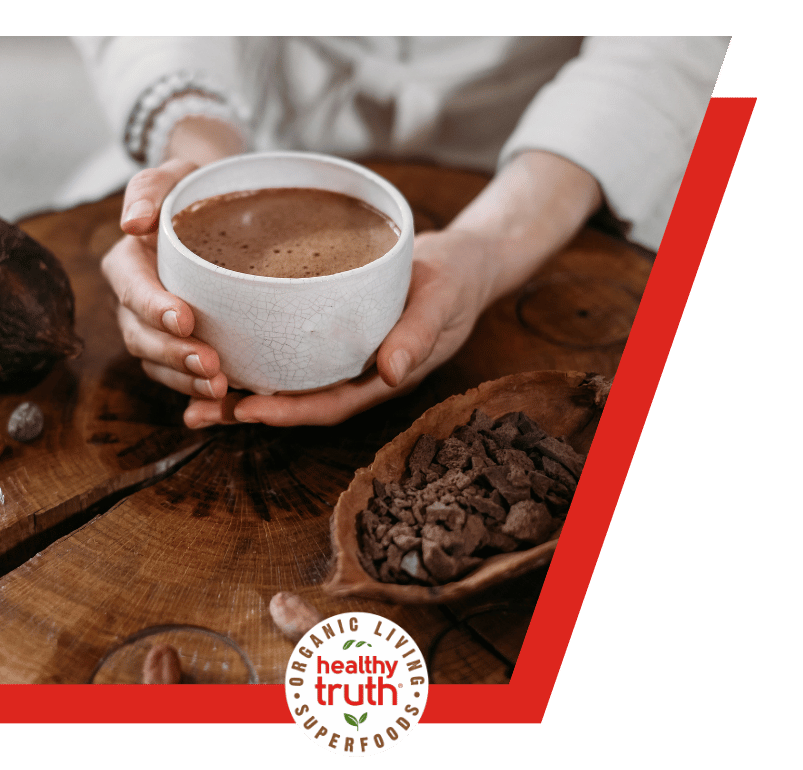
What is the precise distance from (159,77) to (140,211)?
1.37 ft

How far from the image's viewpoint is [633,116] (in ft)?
2.91

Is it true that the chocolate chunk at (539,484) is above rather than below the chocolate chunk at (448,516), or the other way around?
above

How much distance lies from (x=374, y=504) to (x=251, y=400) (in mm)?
180

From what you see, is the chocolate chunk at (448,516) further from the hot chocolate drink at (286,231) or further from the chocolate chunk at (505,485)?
the hot chocolate drink at (286,231)

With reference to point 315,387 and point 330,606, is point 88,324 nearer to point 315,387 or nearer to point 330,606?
point 315,387

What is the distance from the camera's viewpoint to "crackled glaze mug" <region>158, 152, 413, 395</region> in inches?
24.2

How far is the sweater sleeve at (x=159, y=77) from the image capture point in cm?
101

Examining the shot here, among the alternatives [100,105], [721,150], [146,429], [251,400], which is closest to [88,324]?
[146,429]

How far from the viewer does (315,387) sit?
699 millimetres

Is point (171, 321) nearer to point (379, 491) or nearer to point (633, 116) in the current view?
point (379, 491)

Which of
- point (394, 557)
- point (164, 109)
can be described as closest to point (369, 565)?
point (394, 557)

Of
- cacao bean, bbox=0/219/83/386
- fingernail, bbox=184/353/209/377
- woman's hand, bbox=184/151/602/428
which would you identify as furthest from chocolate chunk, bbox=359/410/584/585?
cacao bean, bbox=0/219/83/386

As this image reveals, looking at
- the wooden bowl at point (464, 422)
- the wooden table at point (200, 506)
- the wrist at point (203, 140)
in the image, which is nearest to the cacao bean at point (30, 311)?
the wooden table at point (200, 506)

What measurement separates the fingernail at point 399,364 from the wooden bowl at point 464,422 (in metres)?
0.05
